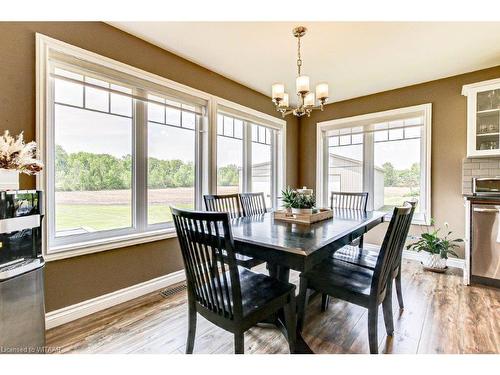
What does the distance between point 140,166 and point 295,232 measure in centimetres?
169

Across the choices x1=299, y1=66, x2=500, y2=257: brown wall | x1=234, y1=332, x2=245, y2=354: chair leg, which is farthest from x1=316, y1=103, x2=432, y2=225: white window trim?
x1=234, y1=332, x2=245, y2=354: chair leg

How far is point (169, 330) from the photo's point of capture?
1831 mm

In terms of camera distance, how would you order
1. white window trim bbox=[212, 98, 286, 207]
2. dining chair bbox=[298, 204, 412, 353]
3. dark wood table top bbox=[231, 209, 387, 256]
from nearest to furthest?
dark wood table top bbox=[231, 209, 387, 256]
dining chair bbox=[298, 204, 412, 353]
white window trim bbox=[212, 98, 286, 207]

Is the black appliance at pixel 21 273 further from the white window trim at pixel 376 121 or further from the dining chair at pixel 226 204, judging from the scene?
the white window trim at pixel 376 121

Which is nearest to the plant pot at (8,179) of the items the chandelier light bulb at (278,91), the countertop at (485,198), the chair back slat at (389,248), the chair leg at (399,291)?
the chandelier light bulb at (278,91)

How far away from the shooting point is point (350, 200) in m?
3.06

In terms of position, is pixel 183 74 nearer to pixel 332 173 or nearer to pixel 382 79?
pixel 382 79

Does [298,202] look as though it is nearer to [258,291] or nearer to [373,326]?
[258,291]

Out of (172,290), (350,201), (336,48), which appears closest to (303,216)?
(350,201)

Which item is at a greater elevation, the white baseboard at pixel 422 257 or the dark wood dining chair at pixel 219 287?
the dark wood dining chair at pixel 219 287

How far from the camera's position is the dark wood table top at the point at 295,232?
4.29 feet

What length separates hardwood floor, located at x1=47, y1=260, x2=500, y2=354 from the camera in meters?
1.64

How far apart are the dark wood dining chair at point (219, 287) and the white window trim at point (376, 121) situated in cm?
293

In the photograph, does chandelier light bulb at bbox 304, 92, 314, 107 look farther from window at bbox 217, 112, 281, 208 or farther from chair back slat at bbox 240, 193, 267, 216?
window at bbox 217, 112, 281, 208
